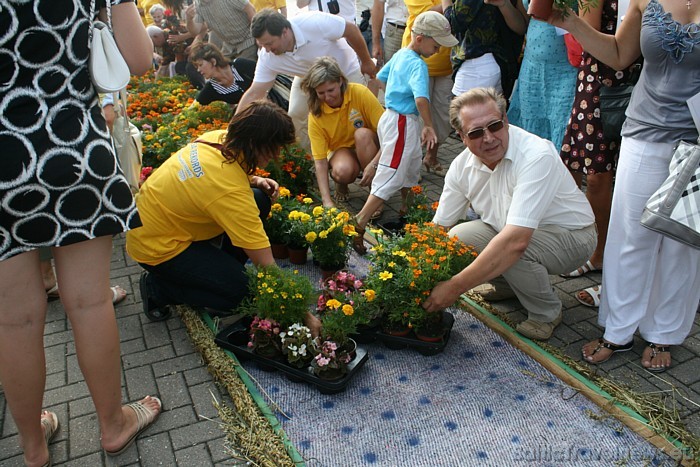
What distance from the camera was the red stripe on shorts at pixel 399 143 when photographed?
4613mm

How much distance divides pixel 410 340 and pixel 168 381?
4.17ft

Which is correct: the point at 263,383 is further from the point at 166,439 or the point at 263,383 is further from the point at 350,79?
the point at 350,79

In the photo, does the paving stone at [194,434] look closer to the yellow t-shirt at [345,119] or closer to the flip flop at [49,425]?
the flip flop at [49,425]

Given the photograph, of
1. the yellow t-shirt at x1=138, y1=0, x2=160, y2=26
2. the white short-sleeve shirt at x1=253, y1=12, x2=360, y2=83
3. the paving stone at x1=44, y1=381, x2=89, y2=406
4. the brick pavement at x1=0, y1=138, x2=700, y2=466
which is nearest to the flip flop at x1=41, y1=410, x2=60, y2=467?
the brick pavement at x1=0, y1=138, x2=700, y2=466

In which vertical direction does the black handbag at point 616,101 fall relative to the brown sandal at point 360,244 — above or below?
above

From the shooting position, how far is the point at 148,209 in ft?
10.9

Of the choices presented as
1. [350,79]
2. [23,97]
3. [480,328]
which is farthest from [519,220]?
[350,79]

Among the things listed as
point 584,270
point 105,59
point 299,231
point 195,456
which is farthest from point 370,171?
point 105,59

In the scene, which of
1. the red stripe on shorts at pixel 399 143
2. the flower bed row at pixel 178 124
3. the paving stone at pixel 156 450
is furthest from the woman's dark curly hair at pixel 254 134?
the red stripe on shorts at pixel 399 143

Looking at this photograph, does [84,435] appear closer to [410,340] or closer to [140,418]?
[140,418]

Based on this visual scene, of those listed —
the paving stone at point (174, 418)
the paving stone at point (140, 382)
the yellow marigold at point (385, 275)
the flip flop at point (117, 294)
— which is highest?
the yellow marigold at point (385, 275)

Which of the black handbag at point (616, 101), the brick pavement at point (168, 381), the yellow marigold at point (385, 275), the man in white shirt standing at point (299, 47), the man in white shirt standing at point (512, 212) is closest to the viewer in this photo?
the brick pavement at point (168, 381)

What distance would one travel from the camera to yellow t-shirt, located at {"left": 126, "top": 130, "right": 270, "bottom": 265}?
124 inches

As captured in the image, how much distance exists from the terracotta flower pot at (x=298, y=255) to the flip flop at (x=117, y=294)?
1118 mm
